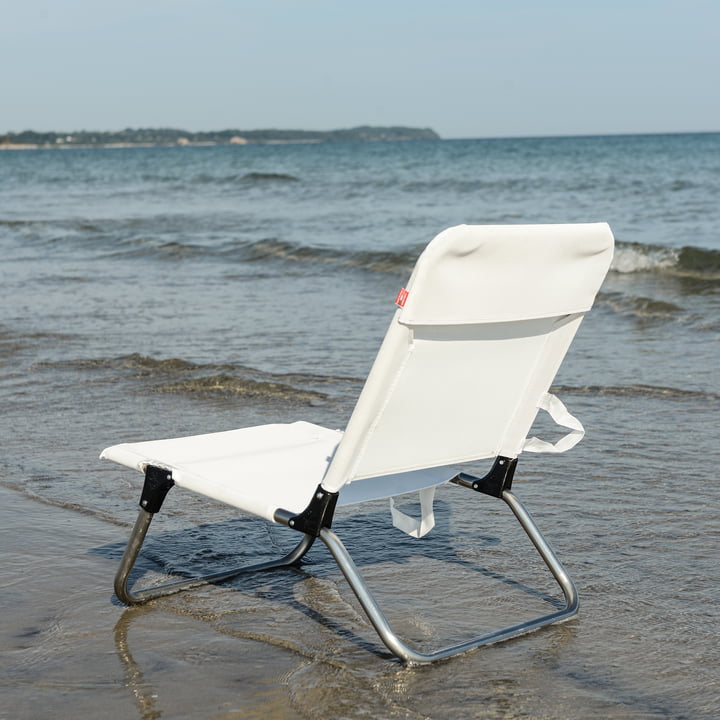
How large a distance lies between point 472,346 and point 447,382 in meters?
0.12

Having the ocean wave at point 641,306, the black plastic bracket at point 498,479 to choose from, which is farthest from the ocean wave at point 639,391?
the black plastic bracket at point 498,479

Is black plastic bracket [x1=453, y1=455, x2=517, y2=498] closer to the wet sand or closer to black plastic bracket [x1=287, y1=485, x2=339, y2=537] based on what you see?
black plastic bracket [x1=287, y1=485, x2=339, y2=537]

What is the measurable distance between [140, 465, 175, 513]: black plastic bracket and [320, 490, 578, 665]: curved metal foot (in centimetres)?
57

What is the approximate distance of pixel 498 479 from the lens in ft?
10.4

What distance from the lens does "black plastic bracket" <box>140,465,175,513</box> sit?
9.89 ft

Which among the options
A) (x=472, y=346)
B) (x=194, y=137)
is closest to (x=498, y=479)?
(x=472, y=346)

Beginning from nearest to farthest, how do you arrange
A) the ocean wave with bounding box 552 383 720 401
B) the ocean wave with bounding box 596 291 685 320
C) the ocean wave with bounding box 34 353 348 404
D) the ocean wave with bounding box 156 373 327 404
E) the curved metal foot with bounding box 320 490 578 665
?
1. the curved metal foot with bounding box 320 490 578 665
2. the ocean wave with bounding box 552 383 720 401
3. the ocean wave with bounding box 156 373 327 404
4. the ocean wave with bounding box 34 353 348 404
5. the ocean wave with bounding box 596 291 685 320

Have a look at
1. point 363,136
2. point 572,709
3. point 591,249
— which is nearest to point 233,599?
point 572,709

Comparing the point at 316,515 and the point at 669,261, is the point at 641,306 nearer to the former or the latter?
the point at 669,261

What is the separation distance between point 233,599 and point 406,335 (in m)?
1.35

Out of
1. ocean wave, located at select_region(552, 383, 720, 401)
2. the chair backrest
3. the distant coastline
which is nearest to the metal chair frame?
the chair backrest

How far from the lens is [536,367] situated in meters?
3.02

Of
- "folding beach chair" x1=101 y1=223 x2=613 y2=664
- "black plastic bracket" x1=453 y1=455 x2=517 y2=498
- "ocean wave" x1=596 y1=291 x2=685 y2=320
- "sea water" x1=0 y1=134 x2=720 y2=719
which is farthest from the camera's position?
"ocean wave" x1=596 y1=291 x2=685 y2=320

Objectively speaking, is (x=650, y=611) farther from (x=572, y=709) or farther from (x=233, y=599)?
(x=233, y=599)
